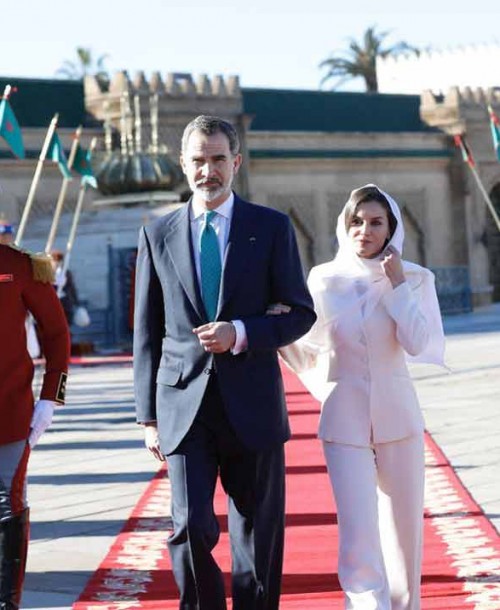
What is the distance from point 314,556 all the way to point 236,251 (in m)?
2.93

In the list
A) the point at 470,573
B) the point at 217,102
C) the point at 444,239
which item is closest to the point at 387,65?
the point at 444,239

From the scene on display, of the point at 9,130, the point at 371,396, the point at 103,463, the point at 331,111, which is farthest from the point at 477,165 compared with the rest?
the point at 371,396

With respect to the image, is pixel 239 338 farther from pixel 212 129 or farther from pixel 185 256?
pixel 212 129

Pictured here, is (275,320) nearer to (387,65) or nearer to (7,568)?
(7,568)

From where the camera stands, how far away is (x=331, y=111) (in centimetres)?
5412

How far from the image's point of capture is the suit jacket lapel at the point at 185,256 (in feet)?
19.7

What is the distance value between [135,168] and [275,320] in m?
32.0

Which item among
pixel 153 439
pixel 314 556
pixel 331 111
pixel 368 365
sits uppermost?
pixel 331 111

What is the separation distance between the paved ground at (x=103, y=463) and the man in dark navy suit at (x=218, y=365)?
1.77 meters

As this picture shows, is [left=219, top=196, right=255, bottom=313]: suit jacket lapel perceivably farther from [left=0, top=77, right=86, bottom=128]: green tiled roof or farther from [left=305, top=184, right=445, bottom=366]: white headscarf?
[left=0, top=77, right=86, bottom=128]: green tiled roof

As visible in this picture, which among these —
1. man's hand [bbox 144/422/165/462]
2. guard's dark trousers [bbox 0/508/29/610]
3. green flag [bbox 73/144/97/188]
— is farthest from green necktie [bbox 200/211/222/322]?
green flag [bbox 73/144/97/188]

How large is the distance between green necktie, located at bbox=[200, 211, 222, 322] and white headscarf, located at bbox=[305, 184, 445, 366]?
676mm

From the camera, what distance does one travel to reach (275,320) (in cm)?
597

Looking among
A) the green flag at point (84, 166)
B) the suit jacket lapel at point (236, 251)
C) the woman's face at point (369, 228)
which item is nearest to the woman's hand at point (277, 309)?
the suit jacket lapel at point (236, 251)
